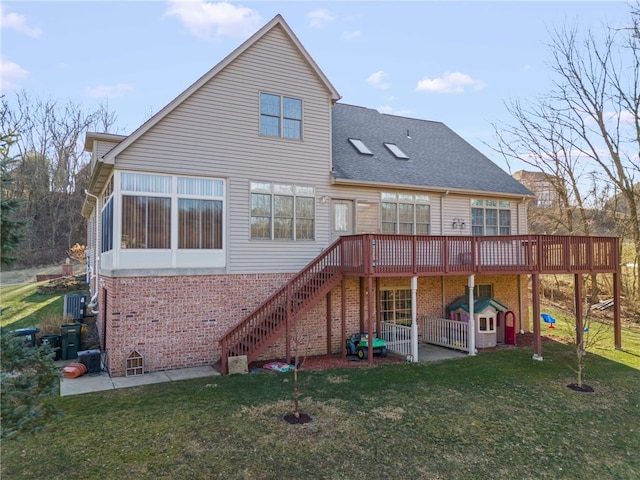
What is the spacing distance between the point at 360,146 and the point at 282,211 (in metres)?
4.79

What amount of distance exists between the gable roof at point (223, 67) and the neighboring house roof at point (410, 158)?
2.52 meters

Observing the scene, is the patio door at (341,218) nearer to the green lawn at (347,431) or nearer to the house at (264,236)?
the house at (264,236)

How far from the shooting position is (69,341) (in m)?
11.2

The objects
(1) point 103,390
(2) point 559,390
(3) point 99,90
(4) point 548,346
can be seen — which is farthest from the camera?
(3) point 99,90

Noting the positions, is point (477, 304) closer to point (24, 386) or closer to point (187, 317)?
point (187, 317)

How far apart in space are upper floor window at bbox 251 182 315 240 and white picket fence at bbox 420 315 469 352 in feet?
17.2

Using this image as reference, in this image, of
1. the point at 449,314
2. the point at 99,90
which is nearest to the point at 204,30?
the point at 449,314

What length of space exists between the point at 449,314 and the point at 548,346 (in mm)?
3390

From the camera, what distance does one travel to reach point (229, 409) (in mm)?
7254

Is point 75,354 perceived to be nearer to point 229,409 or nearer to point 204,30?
point 229,409

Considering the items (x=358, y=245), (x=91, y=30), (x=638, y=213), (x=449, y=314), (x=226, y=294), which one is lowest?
(x=449, y=314)

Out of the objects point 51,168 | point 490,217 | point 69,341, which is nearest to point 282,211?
point 69,341

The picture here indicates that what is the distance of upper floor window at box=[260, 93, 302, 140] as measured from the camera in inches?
455

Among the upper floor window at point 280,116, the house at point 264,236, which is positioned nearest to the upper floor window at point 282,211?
the house at point 264,236
